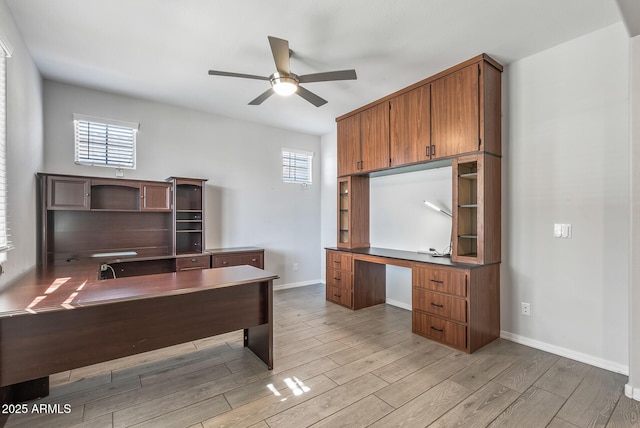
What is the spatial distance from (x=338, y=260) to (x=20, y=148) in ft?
11.5

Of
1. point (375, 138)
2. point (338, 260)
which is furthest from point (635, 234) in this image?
point (338, 260)

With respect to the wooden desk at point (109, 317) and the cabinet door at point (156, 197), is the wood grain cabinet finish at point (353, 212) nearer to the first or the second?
the wooden desk at point (109, 317)

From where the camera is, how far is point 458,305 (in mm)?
2789

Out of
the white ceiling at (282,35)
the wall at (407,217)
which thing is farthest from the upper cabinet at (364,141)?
the wall at (407,217)

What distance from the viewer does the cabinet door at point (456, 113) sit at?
2865 mm

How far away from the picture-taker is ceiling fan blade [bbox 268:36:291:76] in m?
2.09

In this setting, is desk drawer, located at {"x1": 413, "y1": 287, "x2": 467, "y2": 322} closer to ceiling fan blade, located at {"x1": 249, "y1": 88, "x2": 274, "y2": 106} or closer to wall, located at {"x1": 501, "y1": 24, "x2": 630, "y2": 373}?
wall, located at {"x1": 501, "y1": 24, "x2": 630, "y2": 373}

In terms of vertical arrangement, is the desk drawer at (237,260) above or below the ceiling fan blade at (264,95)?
below

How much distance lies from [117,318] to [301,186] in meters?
3.87

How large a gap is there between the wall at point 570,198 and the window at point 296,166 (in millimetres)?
3340

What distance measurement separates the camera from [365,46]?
8.88 ft

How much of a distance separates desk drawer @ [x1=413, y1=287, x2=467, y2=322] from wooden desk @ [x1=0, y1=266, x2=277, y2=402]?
162 cm

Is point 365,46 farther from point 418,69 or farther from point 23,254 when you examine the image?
point 23,254

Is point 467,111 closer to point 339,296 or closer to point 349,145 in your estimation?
point 349,145
